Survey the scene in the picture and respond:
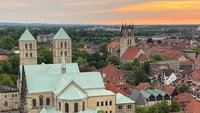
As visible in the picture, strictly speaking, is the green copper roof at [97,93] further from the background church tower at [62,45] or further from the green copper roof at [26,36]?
the green copper roof at [26,36]

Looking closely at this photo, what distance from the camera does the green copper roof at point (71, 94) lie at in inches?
2201

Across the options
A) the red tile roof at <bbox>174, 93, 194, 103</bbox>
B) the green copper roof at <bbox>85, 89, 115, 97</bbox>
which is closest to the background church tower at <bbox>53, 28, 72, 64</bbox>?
the green copper roof at <bbox>85, 89, 115, 97</bbox>

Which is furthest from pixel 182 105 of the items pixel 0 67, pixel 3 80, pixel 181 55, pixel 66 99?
pixel 181 55

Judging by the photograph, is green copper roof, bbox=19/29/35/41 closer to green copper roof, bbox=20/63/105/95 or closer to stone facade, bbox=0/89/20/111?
stone facade, bbox=0/89/20/111

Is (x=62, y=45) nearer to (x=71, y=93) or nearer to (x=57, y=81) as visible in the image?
(x=57, y=81)

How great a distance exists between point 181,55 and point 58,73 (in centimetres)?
8918

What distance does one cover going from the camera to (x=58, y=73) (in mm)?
66000

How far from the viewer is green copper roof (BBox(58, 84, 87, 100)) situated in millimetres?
55906

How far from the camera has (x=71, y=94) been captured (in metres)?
56.1

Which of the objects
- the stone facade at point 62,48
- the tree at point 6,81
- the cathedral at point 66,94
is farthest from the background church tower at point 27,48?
the tree at point 6,81

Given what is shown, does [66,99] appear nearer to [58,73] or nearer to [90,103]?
[90,103]

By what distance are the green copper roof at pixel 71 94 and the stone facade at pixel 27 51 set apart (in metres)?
24.6

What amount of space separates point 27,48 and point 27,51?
0.67 metres

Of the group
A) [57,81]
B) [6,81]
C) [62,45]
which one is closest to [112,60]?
[6,81]
